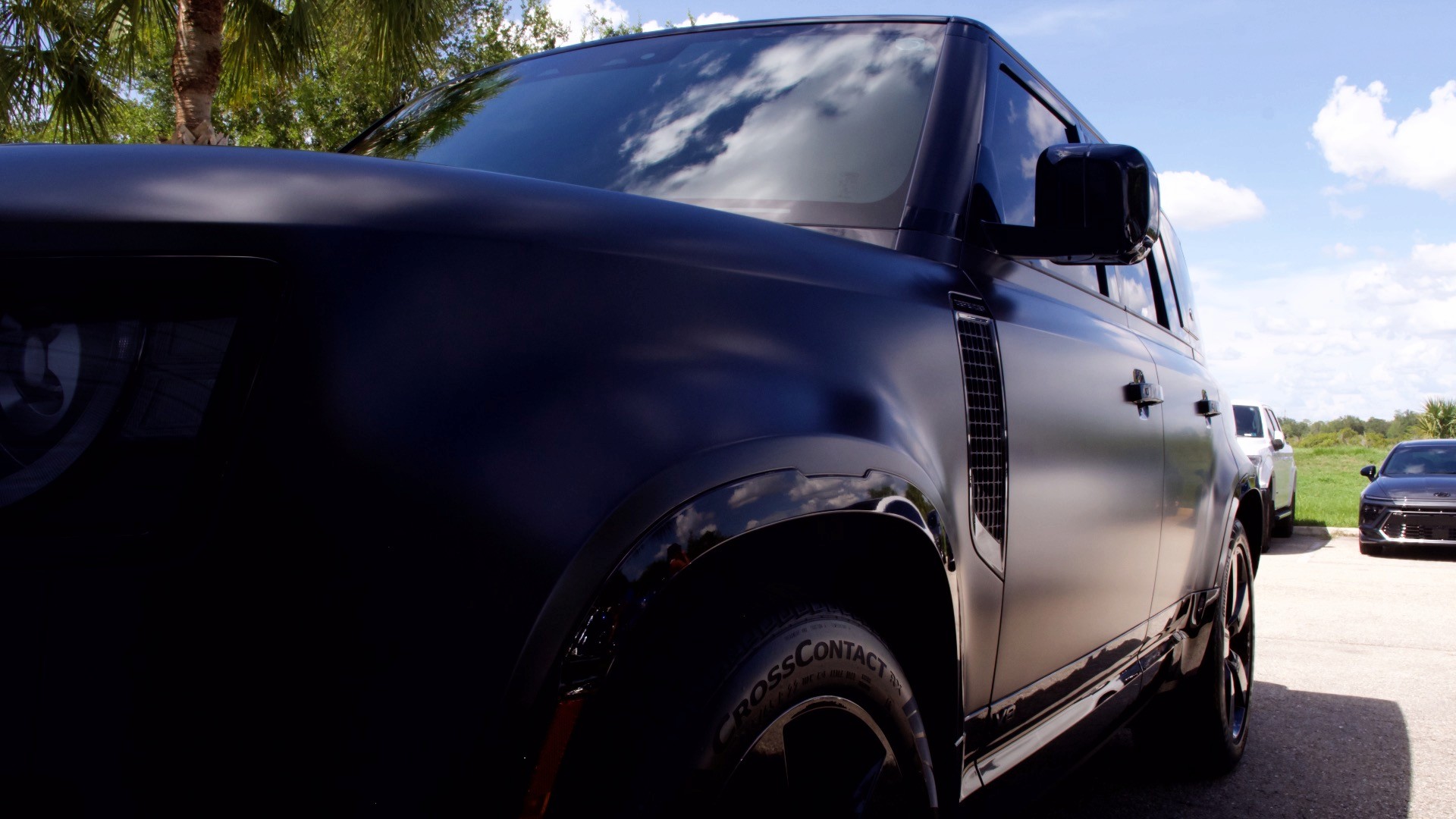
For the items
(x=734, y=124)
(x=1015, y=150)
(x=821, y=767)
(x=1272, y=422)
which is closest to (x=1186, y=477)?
(x=1015, y=150)

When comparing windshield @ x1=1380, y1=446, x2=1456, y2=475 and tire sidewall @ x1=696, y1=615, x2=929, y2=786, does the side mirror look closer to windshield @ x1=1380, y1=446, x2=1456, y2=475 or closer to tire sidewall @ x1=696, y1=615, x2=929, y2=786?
tire sidewall @ x1=696, y1=615, x2=929, y2=786

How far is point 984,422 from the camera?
6.26 feet

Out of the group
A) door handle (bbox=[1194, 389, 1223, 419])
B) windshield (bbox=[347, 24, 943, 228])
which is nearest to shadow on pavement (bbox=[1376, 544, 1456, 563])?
door handle (bbox=[1194, 389, 1223, 419])

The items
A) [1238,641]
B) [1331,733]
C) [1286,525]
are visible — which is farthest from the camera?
[1286,525]

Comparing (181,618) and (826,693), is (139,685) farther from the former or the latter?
(826,693)

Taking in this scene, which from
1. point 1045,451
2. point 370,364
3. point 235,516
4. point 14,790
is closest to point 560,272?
point 370,364

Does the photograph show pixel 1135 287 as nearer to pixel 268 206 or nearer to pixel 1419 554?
pixel 268 206

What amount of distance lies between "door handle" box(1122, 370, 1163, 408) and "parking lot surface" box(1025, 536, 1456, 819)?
90 cm

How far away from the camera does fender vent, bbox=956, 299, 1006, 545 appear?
1.86m

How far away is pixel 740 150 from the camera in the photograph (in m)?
2.19

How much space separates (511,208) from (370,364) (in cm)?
26

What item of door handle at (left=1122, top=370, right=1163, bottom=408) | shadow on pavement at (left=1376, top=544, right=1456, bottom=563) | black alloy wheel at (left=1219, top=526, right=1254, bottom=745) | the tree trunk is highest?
the tree trunk

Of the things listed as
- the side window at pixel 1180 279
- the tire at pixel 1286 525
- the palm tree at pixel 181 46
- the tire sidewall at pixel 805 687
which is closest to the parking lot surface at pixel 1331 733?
the tire sidewall at pixel 805 687

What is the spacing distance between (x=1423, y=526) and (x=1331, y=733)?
9.97 meters
